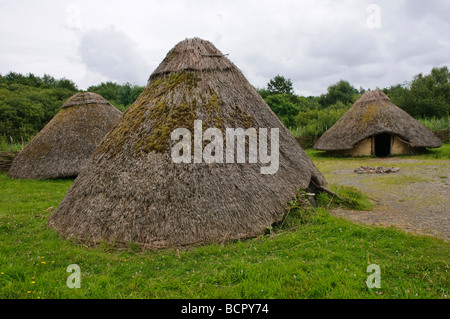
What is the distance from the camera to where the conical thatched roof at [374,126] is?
16734mm

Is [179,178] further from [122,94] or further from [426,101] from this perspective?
[122,94]

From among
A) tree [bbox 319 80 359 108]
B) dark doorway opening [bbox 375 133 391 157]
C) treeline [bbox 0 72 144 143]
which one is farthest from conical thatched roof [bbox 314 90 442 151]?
tree [bbox 319 80 359 108]

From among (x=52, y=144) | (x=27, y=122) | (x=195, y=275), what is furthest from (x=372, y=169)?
(x=27, y=122)

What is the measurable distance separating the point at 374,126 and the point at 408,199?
36.4 ft

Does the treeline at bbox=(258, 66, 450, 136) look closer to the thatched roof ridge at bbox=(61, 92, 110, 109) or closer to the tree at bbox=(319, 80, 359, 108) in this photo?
the tree at bbox=(319, 80, 359, 108)

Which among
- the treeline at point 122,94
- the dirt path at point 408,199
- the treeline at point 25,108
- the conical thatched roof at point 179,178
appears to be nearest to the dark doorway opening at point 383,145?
the dirt path at point 408,199

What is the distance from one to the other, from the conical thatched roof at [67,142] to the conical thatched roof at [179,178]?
23.1 ft

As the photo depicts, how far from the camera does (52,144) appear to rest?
12391 millimetres

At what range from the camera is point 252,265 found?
145 inches

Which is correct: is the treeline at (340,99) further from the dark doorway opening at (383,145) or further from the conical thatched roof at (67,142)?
the conical thatched roof at (67,142)

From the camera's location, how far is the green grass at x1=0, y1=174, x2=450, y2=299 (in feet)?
10.4

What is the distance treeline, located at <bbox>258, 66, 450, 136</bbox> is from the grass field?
63.8 feet

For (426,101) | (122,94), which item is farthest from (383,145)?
(122,94)
